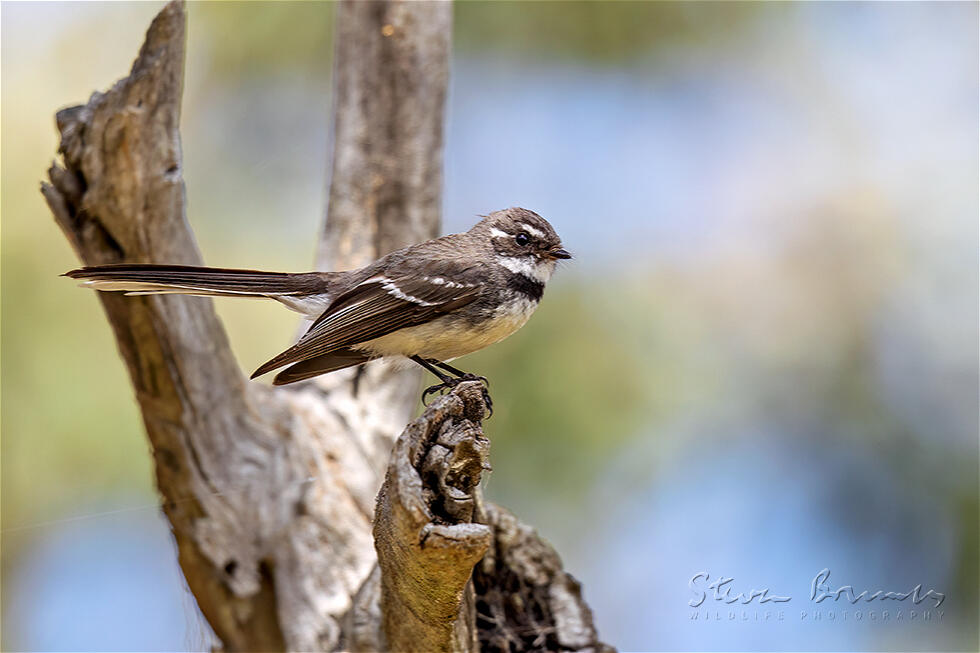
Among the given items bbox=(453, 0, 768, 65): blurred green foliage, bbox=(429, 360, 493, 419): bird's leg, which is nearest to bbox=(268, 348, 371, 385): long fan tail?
bbox=(429, 360, 493, 419): bird's leg

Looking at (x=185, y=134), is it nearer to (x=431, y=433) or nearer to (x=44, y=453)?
(x=44, y=453)

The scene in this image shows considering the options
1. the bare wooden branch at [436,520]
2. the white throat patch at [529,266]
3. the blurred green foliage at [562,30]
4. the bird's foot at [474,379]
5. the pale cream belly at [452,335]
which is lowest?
the bare wooden branch at [436,520]

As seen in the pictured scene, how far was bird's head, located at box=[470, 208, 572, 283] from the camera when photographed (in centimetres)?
465

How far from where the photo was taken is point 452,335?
4367 mm

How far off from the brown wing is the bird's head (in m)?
0.35

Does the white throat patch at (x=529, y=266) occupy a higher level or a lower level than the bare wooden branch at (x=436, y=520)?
higher

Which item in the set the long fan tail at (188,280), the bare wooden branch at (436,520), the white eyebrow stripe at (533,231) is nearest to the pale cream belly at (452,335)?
the white eyebrow stripe at (533,231)

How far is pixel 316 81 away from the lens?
28.2 feet

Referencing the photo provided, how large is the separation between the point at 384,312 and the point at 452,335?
35cm

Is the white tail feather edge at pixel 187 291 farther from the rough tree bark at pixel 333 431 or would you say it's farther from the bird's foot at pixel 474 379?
the bird's foot at pixel 474 379

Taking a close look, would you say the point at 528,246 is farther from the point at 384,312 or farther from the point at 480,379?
the point at 480,379

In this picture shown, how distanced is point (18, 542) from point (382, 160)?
3716 mm

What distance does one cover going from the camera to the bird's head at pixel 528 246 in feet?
15.3

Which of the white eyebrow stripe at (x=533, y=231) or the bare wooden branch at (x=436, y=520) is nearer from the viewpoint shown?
the bare wooden branch at (x=436, y=520)
